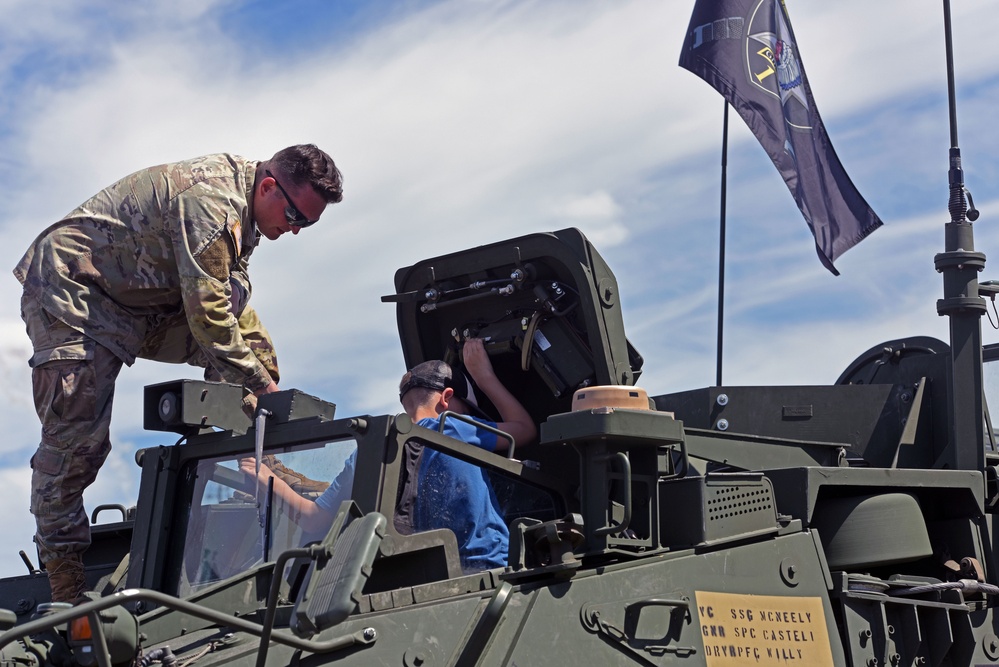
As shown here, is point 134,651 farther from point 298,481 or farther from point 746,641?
point 746,641

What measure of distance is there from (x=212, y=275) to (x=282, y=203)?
1.42 ft

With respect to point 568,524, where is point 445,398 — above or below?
above

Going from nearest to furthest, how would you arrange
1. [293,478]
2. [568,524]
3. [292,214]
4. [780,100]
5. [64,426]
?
[568,524] → [293,478] → [64,426] → [292,214] → [780,100]

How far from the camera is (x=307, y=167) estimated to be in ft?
17.6

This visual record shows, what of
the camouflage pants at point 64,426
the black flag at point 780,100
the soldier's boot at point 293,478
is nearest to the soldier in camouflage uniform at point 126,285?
the camouflage pants at point 64,426

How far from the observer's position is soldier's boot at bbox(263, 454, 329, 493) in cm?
466

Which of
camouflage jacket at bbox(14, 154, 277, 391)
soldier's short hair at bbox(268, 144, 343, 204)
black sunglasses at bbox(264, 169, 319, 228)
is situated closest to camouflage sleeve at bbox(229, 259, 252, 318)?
camouflage jacket at bbox(14, 154, 277, 391)

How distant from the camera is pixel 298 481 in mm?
4719

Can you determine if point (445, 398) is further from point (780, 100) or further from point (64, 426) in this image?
point (780, 100)

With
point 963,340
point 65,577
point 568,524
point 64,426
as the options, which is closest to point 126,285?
point 64,426

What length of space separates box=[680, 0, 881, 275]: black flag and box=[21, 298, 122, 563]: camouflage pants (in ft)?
17.4

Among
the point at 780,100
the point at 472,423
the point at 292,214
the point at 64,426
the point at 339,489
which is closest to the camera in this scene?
the point at 339,489

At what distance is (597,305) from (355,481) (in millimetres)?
1509

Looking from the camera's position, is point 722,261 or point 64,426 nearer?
point 64,426
